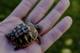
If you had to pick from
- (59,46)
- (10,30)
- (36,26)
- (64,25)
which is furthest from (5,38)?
(59,46)

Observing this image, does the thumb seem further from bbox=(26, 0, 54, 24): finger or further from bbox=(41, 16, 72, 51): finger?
bbox=(41, 16, 72, 51): finger

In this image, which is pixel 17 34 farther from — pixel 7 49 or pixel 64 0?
pixel 64 0

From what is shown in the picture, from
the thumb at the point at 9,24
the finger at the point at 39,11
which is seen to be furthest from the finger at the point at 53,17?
the thumb at the point at 9,24

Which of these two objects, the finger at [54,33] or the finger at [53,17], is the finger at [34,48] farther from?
the finger at [53,17]

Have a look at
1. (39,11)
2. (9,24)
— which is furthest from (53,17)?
(9,24)

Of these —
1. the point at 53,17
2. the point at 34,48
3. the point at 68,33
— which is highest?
the point at 68,33

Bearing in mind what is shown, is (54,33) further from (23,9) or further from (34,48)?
(23,9)

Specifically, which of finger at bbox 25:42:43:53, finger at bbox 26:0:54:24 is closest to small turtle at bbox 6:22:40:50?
finger at bbox 25:42:43:53
